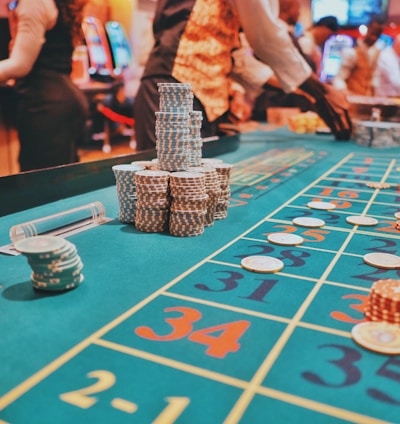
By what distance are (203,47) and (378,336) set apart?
2.69 m

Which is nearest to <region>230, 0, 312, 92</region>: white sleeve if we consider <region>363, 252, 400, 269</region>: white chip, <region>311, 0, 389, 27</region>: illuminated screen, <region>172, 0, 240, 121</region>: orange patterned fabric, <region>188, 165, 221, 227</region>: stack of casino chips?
<region>172, 0, 240, 121</region>: orange patterned fabric

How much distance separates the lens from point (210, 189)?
2.35 m

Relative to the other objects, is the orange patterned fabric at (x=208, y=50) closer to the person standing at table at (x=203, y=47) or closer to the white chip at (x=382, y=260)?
the person standing at table at (x=203, y=47)

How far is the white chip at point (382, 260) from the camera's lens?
74.6 inches

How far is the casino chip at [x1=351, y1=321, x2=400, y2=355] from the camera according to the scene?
1283 mm

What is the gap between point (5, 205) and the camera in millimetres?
2543

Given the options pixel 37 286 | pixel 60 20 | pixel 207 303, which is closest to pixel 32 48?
pixel 60 20

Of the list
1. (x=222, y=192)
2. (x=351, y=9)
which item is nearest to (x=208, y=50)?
(x=222, y=192)

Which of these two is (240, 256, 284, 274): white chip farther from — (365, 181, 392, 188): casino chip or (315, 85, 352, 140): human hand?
(315, 85, 352, 140): human hand

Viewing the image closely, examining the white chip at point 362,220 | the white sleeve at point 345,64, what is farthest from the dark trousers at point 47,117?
the white sleeve at point 345,64

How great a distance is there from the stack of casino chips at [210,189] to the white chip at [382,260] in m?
0.74

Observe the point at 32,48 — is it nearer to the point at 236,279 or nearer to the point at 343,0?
the point at 236,279

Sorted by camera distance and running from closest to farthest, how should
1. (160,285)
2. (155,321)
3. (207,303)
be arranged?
1. (155,321)
2. (207,303)
3. (160,285)

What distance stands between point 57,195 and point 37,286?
1299mm
